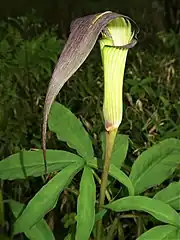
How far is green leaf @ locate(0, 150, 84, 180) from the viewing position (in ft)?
3.21

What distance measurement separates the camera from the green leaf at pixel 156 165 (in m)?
1.01

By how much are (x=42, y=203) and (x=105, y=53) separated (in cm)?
25

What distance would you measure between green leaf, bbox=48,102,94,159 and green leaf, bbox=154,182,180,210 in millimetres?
135

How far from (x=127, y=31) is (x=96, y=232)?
358 millimetres

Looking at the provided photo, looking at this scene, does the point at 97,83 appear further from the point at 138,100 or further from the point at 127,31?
the point at 127,31

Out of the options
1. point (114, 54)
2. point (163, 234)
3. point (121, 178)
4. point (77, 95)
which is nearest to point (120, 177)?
point (121, 178)

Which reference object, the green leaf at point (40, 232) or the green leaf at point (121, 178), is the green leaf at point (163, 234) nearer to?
the green leaf at point (121, 178)

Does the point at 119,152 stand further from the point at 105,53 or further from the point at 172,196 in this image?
the point at 105,53

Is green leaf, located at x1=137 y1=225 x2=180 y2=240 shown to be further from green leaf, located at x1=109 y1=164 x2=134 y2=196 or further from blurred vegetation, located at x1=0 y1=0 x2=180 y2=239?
blurred vegetation, located at x1=0 y1=0 x2=180 y2=239

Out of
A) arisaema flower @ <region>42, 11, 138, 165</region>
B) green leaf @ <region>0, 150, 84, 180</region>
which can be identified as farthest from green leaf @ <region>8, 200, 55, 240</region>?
arisaema flower @ <region>42, 11, 138, 165</region>

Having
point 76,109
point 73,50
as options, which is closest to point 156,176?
point 73,50

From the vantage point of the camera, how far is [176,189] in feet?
3.21

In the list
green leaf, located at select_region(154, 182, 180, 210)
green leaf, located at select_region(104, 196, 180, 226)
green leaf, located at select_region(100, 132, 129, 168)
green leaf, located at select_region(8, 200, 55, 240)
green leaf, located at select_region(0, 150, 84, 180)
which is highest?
green leaf, located at select_region(0, 150, 84, 180)

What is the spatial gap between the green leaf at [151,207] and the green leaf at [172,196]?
0.16ft
